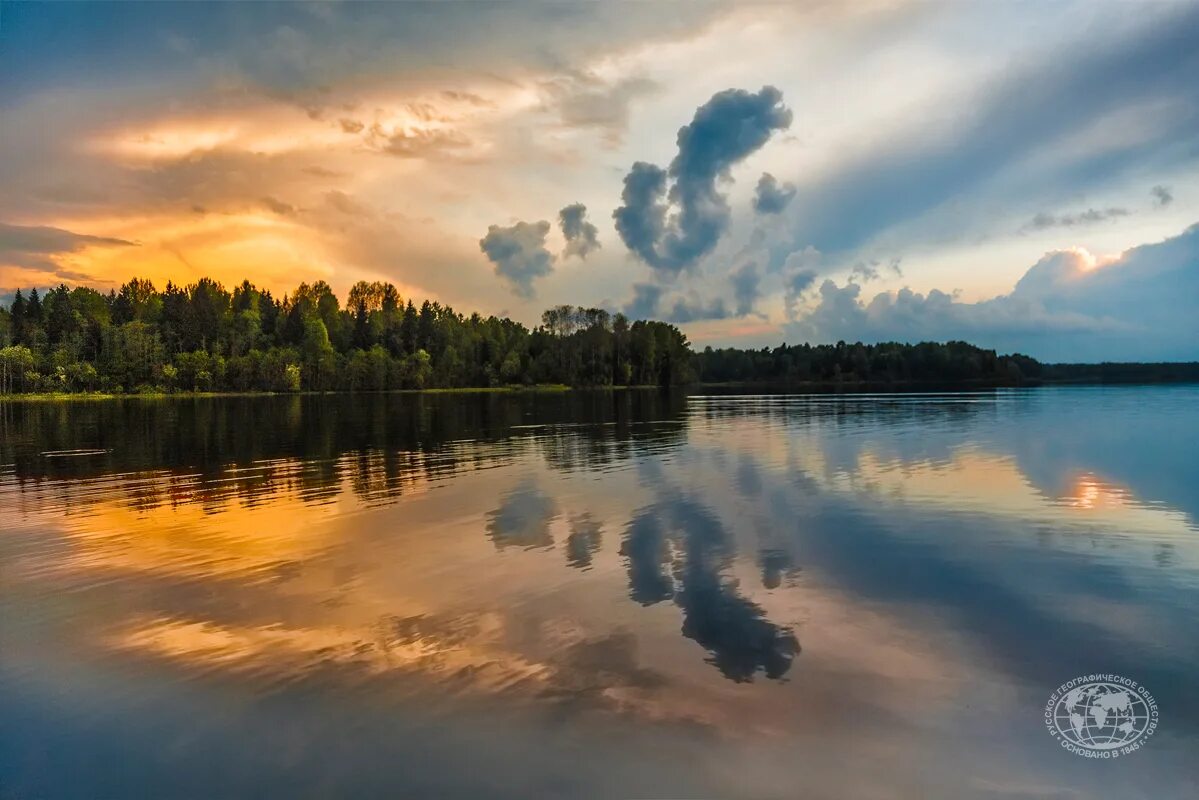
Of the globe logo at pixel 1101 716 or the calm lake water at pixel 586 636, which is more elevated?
the calm lake water at pixel 586 636

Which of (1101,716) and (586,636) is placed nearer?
(1101,716)

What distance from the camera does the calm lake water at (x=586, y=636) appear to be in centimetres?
918

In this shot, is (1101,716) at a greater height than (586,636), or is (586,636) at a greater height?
(586,636)

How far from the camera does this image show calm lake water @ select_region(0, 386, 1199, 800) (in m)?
9.18

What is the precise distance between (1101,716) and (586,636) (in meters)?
8.57

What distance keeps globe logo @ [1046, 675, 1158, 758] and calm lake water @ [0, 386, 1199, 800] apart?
0.73 ft

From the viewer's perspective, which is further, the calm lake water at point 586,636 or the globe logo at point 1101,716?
the globe logo at point 1101,716

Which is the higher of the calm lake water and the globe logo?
the calm lake water

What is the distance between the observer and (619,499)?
92.4ft

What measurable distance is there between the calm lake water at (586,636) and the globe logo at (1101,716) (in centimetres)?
22

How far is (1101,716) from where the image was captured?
10594 millimetres

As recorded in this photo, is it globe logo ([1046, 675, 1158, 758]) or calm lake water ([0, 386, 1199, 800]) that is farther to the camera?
globe logo ([1046, 675, 1158, 758])

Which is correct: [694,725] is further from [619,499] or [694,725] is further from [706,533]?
[619,499]

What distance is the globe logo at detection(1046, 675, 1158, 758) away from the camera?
9.94 m
